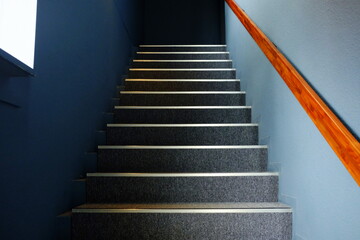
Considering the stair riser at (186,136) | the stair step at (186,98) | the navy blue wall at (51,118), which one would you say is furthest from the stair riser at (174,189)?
the stair step at (186,98)

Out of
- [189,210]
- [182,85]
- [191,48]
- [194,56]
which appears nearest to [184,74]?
[182,85]

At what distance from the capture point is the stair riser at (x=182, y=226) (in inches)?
73.5

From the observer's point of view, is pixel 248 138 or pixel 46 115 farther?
pixel 248 138

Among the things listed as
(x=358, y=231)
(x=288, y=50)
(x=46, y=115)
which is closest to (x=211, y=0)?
(x=288, y=50)

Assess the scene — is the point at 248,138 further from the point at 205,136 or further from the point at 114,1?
the point at 114,1

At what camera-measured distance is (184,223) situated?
1.88m

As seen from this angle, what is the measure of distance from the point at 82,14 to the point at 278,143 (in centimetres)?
153

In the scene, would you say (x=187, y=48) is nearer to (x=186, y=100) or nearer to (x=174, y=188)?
(x=186, y=100)

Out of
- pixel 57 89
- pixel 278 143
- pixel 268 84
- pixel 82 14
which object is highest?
pixel 82 14

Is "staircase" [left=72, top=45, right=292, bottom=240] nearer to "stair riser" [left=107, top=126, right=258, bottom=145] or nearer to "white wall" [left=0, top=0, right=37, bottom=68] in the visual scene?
"stair riser" [left=107, top=126, right=258, bottom=145]

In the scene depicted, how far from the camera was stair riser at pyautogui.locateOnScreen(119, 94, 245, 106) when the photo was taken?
128 inches

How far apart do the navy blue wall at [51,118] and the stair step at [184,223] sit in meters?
0.21

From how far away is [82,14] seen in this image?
2.34 metres

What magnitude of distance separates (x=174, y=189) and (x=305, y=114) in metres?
0.92
